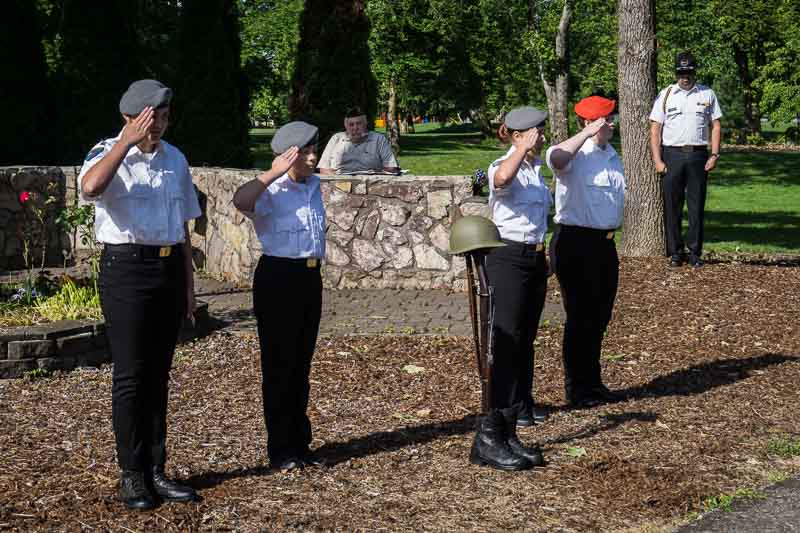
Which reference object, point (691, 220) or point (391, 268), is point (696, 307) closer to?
point (691, 220)

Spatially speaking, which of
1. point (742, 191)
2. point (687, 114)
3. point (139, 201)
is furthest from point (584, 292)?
point (742, 191)

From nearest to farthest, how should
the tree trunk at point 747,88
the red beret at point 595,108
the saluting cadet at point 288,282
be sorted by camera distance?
the saluting cadet at point 288,282 < the red beret at point 595,108 < the tree trunk at point 747,88

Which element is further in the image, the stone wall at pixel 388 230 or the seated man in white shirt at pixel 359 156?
the seated man in white shirt at pixel 359 156

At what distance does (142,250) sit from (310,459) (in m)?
Answer: 1.48

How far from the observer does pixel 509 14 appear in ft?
167

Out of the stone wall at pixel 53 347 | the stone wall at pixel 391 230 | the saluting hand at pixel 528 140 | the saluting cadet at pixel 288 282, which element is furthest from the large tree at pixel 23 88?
the saluting hand at pixel 528 140

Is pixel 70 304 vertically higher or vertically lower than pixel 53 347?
higher

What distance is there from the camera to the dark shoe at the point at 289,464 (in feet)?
19.1

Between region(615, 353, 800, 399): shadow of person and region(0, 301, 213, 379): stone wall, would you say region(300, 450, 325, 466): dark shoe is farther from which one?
region(0, 301, 213, 379): stone wall

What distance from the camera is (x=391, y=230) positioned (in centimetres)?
1131

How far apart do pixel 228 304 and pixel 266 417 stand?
16.4ft

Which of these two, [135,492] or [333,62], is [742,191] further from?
[135,492]

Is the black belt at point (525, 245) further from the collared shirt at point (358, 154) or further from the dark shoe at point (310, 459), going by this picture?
the collared shirt at point (358, 154)

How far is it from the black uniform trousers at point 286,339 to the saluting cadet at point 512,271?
90cm
